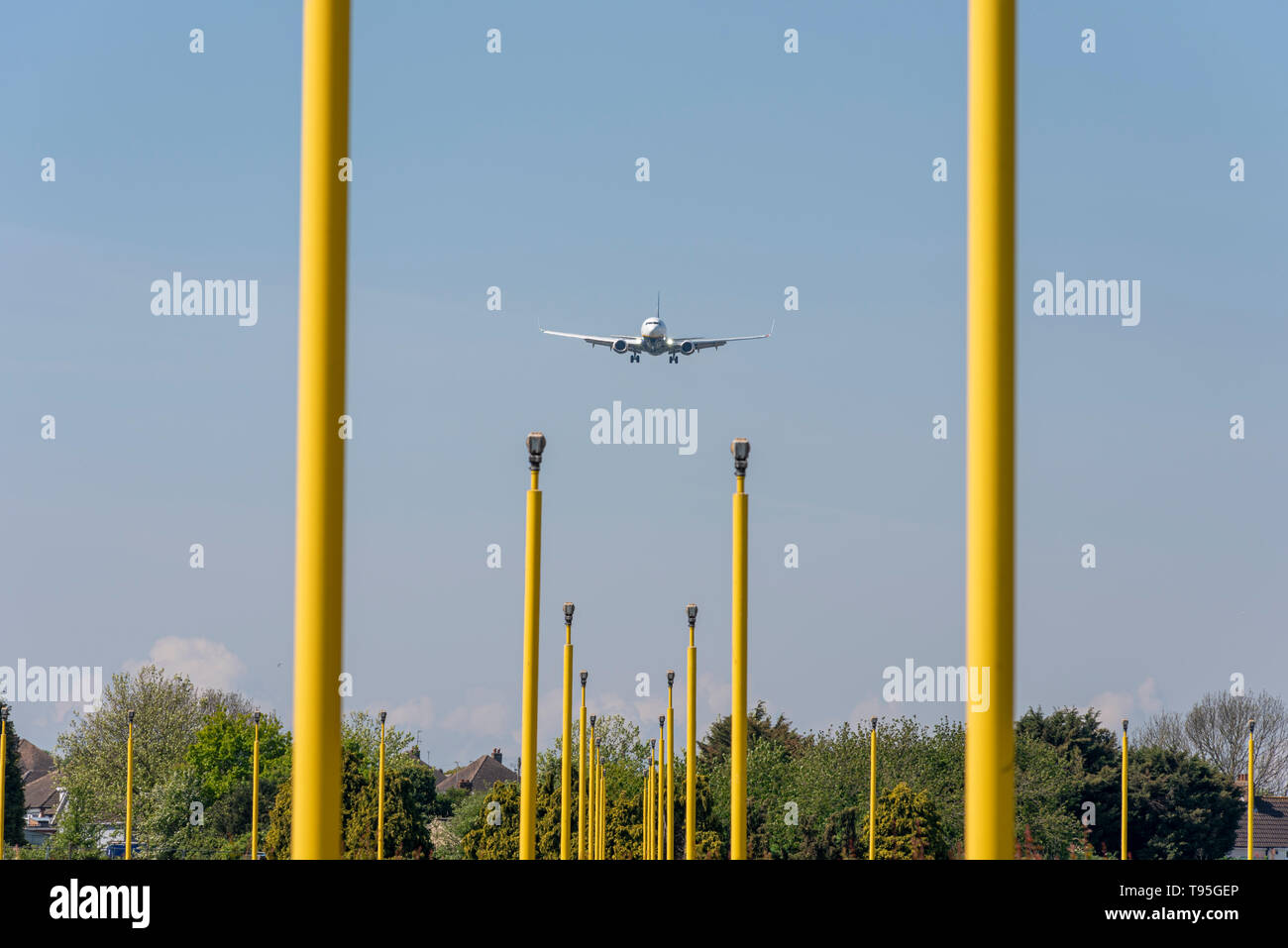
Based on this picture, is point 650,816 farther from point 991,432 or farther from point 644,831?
point 991,432

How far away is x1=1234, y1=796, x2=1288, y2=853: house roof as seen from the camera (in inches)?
3688

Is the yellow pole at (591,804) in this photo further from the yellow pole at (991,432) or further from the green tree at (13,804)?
the yellow pole at (991,432)

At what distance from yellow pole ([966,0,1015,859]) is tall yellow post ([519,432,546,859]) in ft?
56.6

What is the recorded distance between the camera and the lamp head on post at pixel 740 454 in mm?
25047

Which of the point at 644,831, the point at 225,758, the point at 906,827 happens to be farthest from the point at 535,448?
the point at 225,758

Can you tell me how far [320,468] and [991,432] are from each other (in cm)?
349

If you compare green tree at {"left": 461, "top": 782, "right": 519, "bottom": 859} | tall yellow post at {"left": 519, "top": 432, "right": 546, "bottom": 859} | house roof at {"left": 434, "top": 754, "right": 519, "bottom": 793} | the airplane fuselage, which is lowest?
house roof at {"left": 434, "top": 754, "right": 519, "bottom": 793}

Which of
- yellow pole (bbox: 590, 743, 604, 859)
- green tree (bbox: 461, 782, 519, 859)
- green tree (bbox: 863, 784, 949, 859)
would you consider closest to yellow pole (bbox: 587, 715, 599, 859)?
yellow pole (bbox: 590, 743, 604, 859)

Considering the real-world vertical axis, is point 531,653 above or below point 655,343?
below

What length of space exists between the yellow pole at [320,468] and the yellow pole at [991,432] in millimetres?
3290

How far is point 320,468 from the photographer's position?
8414mm

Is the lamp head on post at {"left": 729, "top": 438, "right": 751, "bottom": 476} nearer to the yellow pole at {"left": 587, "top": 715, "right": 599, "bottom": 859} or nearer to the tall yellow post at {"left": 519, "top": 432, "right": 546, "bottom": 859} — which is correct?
the tall yellow post at {"left": 519, "top": 432, "right": 546, "bottom": 859}
